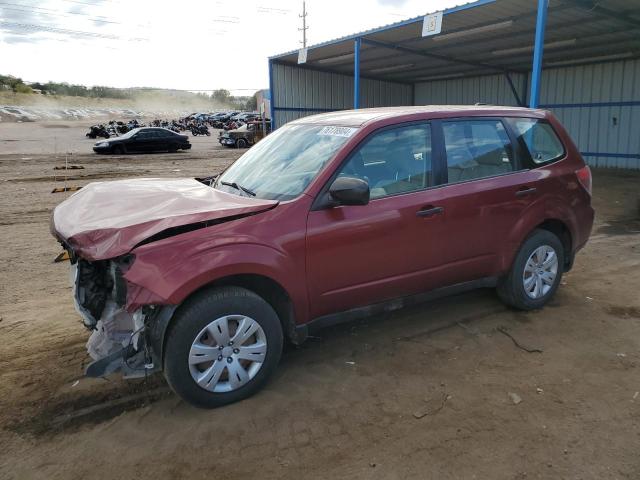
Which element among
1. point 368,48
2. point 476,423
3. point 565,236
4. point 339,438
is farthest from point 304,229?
point 368,48

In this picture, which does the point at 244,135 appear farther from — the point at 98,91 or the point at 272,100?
the point at 98,91

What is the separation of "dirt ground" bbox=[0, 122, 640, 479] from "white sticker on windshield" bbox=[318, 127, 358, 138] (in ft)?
5.46

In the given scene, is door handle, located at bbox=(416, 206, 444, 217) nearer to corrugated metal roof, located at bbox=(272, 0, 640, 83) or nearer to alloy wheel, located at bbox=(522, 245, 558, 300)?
alloy wheel, located at bbox=(522, 245, 558, 300)

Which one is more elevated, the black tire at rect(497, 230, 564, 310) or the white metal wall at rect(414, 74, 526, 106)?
the white metal wall at rect(414, 74, 526, 106)

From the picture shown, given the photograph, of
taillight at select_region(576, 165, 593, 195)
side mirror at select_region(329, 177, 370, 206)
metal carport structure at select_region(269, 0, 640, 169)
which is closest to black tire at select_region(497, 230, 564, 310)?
taillight at select_region(576, 165, 593, 195)

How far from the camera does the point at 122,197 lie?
3566mm

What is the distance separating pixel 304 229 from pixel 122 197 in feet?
4.59

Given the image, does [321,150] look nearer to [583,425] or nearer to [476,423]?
[476,423]

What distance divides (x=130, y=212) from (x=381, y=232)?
5.63 feet

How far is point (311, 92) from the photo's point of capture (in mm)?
20188

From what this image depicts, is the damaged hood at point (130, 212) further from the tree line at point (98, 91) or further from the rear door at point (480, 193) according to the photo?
the tree line at point (98, 91)

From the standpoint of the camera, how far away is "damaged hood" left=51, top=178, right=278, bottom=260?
2.84 metres

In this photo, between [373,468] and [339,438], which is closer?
[373,468]

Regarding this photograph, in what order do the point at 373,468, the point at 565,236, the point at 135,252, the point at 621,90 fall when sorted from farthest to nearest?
the point at 621,90, the point at 565,236, the point at 135,252, the point at 373,468
